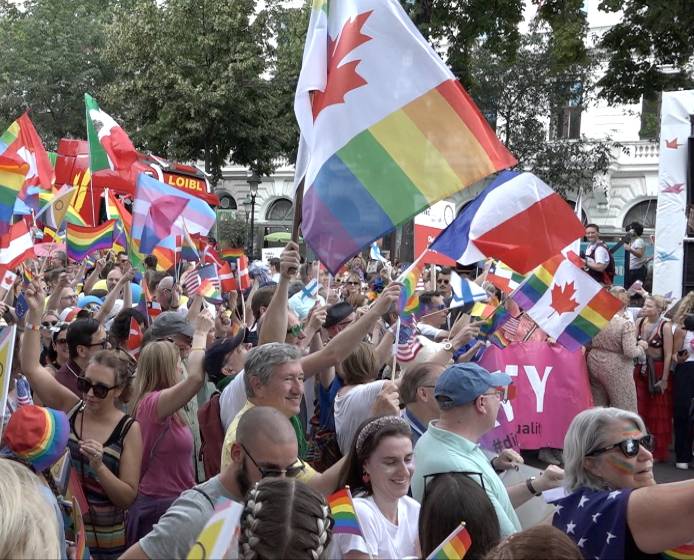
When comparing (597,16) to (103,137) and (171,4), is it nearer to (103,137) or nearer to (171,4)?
(171,4)

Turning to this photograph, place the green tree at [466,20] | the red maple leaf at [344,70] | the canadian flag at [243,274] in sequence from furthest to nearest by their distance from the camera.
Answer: the green tree at [466,20] < the canadian flag at [243,274] < the red maple leaf at [344,70]

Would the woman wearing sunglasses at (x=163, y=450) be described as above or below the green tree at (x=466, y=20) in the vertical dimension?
below

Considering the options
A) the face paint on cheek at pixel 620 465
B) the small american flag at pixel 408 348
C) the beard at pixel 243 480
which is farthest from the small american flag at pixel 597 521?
the small american flag at pixel 408 348

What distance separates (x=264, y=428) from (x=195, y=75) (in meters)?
27.3

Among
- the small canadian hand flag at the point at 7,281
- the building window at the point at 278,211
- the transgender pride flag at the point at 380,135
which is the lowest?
the building window at the point at 278,211

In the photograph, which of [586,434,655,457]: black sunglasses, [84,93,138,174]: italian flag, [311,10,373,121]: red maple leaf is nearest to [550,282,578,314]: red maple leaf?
[311,10,373,121]: red maple leaf

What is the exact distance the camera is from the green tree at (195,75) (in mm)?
28688

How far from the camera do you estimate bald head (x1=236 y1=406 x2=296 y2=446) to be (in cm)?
295

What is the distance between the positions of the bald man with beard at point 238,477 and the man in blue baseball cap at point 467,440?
72 centimetres

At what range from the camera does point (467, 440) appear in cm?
363

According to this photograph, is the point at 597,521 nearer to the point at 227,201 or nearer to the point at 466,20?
the point at 466,20

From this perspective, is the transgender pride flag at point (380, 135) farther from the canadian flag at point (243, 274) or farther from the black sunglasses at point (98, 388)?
the canadian flag at point (243, 274)

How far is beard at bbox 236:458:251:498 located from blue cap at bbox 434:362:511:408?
1026mm

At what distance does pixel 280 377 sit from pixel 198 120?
1032 inches
